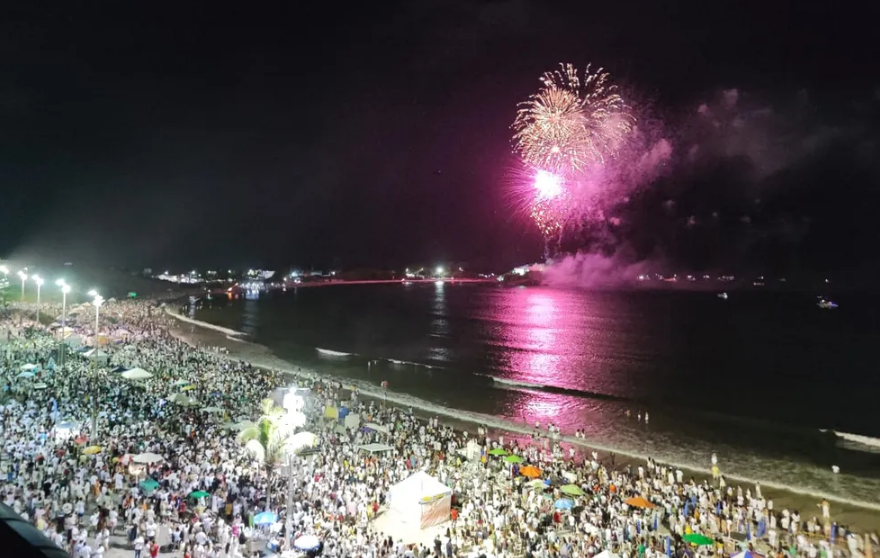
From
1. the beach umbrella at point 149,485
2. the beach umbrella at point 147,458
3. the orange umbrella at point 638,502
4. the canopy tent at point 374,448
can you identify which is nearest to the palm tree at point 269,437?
the beach umbrella at point 147,458

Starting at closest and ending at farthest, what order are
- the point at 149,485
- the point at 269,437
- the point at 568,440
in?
1. the point at 149,485
2. the point at 269,437
3. the point at 568,440

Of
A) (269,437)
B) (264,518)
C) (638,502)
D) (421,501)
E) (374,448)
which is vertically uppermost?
(269,437)

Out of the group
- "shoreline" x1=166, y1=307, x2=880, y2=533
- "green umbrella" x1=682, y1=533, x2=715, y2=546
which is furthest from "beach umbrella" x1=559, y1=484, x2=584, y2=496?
"shoreline" x1=166, y1=307, x2=880, y2=533

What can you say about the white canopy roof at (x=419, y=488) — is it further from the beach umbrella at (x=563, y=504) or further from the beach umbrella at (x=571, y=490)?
the beach umbrella at (x=571, y=490)

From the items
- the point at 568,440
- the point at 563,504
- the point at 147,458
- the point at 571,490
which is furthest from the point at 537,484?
the point at 147,458

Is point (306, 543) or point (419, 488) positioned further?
point (419, 488)

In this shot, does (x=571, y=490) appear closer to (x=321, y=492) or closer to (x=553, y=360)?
(x=321, y=492)

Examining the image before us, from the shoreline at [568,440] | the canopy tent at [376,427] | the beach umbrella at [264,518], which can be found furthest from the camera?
the canopy tent at [376,427]

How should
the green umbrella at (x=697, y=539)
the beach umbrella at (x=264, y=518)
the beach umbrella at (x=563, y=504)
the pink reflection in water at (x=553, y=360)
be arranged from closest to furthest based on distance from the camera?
the beach umbrella at (x=264, y=518), the green umbrella at (x=697, y=539), the beach umbrella at (x=563, y=504), the pink reflection in water at (x=553, y=360)
